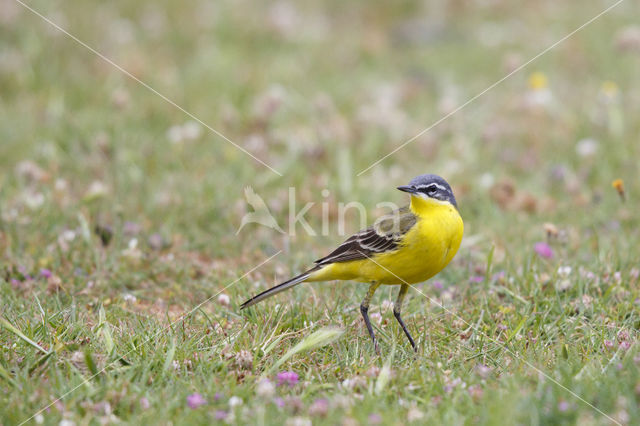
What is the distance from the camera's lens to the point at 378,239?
528 cm

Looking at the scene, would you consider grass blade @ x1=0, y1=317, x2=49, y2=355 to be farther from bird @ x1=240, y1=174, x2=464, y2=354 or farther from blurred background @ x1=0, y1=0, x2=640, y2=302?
blurred background @ x1=0, y1=0, x2=640, y2=302

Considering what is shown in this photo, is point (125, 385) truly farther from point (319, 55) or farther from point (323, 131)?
point (319, 55)

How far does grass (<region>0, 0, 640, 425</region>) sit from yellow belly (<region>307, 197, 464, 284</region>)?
0.30 meters

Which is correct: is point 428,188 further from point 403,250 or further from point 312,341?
point 312,341

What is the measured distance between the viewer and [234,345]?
4641 mm

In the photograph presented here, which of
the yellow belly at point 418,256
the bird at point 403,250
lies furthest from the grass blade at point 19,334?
the yellow belly at point 418,256

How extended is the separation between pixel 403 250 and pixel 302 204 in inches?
109

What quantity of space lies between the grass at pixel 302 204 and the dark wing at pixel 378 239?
39 centimetres

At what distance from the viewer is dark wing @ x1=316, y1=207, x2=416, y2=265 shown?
516 centimetres

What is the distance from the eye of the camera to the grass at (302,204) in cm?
404

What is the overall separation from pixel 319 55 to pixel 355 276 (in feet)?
24.3

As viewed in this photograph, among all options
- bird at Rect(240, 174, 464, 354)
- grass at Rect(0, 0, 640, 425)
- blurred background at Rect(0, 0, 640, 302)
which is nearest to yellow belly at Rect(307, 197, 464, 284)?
bird at Rect(240, 174, 464, 354)

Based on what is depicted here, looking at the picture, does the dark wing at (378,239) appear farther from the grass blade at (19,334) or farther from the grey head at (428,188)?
the grass blade at (19,334)

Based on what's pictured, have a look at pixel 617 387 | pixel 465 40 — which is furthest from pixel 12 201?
pixel 465 40
